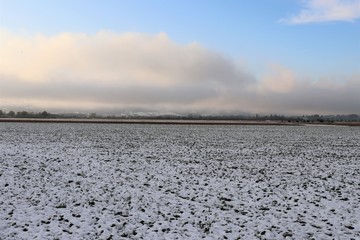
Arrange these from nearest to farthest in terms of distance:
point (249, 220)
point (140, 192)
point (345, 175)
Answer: point (249, 220), point (140, 192), point (345, 175)

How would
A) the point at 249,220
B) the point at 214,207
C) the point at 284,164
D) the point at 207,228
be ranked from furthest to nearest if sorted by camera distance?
the point at 284,164 < the point at 214,207 < the point at 249,220 < the point at 207,228

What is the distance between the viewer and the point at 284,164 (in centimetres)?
2203

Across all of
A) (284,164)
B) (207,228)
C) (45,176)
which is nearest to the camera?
(207,228)

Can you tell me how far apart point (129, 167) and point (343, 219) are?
13.1 metres

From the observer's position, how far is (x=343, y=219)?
10.8 m

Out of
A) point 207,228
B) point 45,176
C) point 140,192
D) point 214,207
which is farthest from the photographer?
point 45,176

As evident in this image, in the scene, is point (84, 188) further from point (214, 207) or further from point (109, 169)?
point (214, 207)

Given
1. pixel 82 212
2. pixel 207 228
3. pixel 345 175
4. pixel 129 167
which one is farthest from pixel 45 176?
pixel 345 175

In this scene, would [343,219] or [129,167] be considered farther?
[129,167]

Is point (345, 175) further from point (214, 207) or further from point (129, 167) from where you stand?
point (129, 167)

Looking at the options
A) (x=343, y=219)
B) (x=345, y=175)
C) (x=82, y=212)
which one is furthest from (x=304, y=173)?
(x=82, y=212)

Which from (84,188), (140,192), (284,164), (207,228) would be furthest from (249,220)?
(284,164)

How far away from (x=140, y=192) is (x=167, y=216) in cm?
338

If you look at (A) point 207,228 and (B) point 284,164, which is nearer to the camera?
(A) point 207,228
